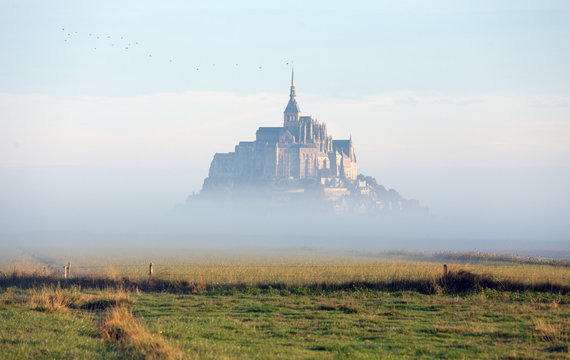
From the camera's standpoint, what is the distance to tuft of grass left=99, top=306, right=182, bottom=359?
534 inches

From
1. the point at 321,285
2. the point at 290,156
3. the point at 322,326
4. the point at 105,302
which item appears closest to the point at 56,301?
the point at 105,302

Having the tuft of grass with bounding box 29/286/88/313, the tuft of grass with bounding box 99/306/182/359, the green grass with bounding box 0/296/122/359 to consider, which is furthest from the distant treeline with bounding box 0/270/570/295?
the tuft of grass with bounding box 99/306/182/359

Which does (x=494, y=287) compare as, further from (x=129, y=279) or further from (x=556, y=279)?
(x=129, y=279)

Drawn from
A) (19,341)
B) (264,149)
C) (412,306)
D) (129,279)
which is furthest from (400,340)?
(264,149)

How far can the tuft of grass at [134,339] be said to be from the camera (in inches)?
534

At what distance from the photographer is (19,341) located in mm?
15188

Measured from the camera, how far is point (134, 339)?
14.6 m

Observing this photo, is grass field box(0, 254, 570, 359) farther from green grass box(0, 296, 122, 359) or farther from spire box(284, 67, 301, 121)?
spire box(284, 67, 301, 121)

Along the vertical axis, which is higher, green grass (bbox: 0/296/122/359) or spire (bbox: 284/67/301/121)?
spire (bbox: 284/67/301/121)

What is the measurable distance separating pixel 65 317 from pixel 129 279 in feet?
27.6

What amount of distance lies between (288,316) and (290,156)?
154924 millimetres

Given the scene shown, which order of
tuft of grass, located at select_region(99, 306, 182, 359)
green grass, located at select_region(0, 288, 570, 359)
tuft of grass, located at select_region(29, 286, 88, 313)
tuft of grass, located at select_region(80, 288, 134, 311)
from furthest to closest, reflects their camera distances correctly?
tuft of grass, located at select_region(80, 288, 134, 311), tuft of grass, located at select_region(29, 286, 88, 313), green grass, located at select_region(0, 288, 570, 359), tuft of grass, located at select_region(99, 306, 182, 359)

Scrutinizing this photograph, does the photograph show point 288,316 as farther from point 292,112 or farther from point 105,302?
point 292,112

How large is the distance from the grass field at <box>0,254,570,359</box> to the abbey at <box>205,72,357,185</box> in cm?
14435
